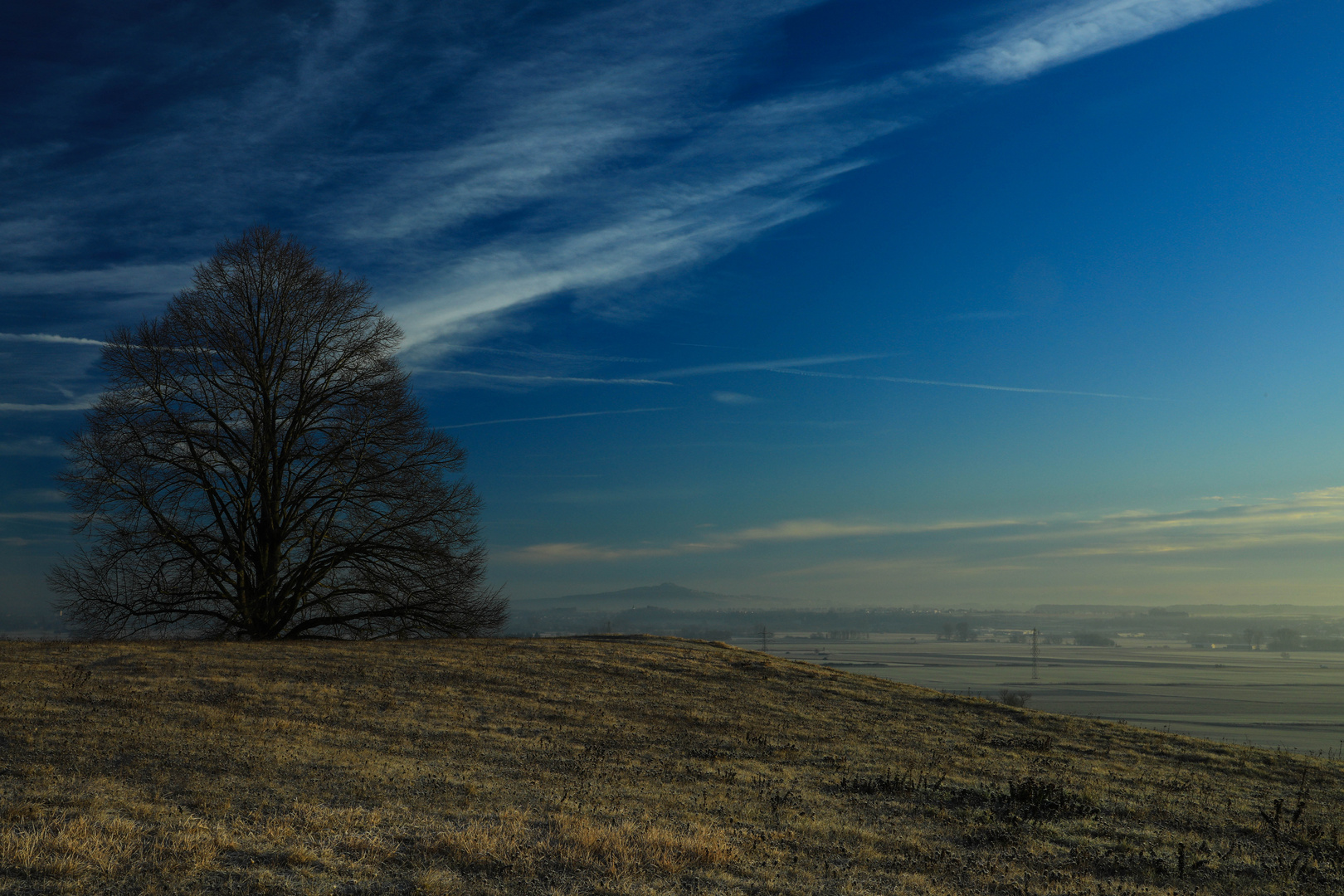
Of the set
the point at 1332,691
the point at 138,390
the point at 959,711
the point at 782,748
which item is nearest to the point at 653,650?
the point at 959,711

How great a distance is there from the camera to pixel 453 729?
1378 cm

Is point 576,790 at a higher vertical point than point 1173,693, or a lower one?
higher

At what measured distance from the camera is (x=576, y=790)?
10.4 meters

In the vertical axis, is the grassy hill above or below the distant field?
above

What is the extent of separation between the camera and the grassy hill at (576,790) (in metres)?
7.00

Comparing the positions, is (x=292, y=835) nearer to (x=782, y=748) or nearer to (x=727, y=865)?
(x=727, y=865)

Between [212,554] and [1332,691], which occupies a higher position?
[212,554]

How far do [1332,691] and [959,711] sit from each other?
186m

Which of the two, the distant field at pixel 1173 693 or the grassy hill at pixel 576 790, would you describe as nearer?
the grassy hill at pixel 576 790

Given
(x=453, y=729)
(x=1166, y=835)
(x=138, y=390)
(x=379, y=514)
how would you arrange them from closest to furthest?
(x=1166, y=835)
(x=453, y=729)
(x=138, y=390)
(x=379, y=514)

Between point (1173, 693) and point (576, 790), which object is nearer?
point (576, 790)

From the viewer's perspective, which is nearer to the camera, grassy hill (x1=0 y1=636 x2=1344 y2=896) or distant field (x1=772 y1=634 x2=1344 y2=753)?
grassy hill (x1=0 y1=636 x2=1344 y2=896)

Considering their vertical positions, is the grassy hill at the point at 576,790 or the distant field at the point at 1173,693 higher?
the grassy hill at the point at 576,790

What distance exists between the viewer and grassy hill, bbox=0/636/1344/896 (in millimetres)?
6996
